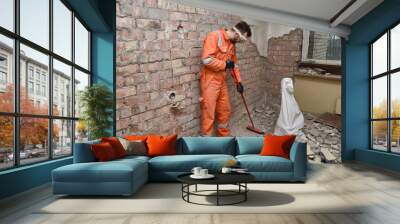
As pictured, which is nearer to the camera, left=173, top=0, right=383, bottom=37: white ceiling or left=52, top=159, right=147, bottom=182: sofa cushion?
left=52, top=159, right=147, bottom=182: sofa cushion

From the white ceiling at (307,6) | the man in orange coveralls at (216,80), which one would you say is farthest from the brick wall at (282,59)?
the white ceiling at (307,6)

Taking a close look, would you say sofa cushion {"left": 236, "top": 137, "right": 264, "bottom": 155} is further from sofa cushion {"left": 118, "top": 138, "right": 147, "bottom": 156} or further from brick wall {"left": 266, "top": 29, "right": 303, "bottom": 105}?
brick wall {"left": 266, "top": 29, "right": 303, "bottom": 105}

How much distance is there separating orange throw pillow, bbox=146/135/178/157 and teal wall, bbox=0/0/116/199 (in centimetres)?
139

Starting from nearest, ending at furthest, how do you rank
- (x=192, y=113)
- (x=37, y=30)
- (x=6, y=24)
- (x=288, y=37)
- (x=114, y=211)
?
(x=114, y=211), (x=6, y=24), (x=37, y=30), (x=192, y=113), (x=288, y=37)

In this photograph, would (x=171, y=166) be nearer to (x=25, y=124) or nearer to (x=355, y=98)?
(x=25, y=124)

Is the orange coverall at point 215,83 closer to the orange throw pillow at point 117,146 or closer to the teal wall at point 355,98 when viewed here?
the teal wall at point 355,98

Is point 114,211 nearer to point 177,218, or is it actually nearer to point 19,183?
point 177,218

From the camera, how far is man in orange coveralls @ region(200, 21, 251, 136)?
30.7ft

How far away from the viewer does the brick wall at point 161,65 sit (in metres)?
8.70

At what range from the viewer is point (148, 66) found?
355 inches

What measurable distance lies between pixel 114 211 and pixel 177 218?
2.32 ft

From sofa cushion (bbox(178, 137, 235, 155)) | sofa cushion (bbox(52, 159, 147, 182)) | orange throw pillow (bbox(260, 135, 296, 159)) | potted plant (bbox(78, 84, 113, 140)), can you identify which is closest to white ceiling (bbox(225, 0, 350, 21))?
orange throw pillow (bbox(260, 135, 296, 159))

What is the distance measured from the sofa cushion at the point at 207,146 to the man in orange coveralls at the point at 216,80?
2.79 metres

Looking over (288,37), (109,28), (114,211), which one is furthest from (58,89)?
(288,37)
